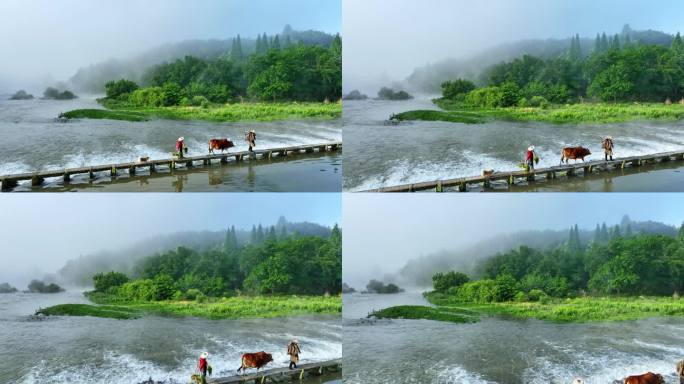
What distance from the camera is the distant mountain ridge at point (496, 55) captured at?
10508 millimetres

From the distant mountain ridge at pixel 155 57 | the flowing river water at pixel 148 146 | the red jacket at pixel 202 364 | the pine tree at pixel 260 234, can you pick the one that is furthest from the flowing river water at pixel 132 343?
the distant mountain ridge at pixel 155 57

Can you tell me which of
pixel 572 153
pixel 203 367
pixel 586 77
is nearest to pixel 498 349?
pixel 572 153

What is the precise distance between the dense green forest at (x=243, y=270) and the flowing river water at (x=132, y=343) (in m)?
0.40

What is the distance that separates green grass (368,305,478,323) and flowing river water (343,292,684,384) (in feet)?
0.23

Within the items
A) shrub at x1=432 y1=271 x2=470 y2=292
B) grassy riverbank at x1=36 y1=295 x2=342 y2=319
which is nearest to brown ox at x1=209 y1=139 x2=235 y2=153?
grassy riverbank at x1=36 y1=295 x2=342 y2=319

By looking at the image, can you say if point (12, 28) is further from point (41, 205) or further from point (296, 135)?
point (296, 135)

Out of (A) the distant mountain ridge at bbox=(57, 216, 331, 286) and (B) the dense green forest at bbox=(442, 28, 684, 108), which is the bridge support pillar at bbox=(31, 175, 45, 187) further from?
(B) the dense green forest at bbox=(442, 28, 684, 108)

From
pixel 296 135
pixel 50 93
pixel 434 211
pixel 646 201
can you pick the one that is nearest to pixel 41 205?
pixel 50 93

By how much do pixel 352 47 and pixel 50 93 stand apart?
458 cm

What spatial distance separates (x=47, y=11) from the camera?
10.6 m

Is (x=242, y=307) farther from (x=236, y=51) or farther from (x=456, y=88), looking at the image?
(x=456, y=88)

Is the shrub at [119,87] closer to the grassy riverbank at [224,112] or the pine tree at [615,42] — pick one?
the grassy riverbank at [224,112]

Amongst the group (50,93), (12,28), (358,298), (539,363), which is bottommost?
(539,363)

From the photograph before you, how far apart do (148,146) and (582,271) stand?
21.7ft
